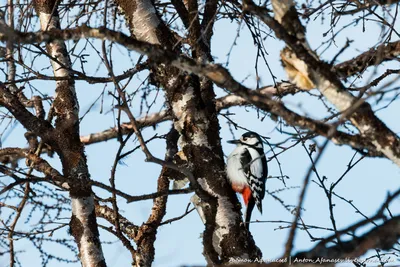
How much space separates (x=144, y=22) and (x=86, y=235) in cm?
137

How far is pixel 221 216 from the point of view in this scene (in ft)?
12.3

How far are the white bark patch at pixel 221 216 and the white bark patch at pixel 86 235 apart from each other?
0.79 m

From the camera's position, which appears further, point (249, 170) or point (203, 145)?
point (249, 170)

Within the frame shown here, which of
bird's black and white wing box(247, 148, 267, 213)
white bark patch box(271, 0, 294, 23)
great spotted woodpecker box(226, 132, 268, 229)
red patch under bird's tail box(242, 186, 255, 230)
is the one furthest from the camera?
bird's black and white wing box(247, 148, 267, 213)

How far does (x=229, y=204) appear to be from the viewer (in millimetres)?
3797

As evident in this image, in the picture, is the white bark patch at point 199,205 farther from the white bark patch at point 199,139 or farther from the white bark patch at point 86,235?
the white bark patch at point 86,235

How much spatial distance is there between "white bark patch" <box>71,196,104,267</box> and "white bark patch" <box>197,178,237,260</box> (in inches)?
31.1

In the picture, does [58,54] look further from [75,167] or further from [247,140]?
[247,140]

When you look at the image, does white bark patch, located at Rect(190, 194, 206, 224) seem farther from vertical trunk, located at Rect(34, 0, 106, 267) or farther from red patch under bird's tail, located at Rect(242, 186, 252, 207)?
red patch under bird's tail, located at Rect(242, 186, 252, 207)

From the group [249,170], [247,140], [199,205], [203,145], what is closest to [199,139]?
[203,145]

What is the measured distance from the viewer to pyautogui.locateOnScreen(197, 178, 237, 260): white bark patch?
3691mm

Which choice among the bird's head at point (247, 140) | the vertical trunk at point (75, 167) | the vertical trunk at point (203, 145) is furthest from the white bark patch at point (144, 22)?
the bird's head at point (247, 140)

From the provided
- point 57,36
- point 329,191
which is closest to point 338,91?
point 329,191

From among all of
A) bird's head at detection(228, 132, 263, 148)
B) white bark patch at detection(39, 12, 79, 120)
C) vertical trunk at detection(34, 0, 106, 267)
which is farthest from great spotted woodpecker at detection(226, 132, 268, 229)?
white bark patch at detection(39, 12, 79, 120)
